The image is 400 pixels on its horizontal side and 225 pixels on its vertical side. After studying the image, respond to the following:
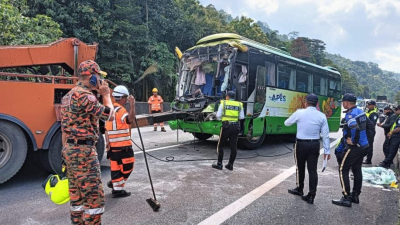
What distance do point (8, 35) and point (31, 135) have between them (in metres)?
7.55

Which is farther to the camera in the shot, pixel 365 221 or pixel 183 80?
pixel 183 80

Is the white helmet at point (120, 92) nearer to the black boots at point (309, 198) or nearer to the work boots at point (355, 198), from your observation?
the black boots at point (309, 198)

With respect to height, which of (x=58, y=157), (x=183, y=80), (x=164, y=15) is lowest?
(x=58, y=157)

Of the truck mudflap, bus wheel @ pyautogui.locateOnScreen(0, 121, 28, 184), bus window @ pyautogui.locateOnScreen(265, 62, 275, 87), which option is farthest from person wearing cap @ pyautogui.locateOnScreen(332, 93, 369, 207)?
bus wheel @ pyautogui.locateOnScreen(0, 121, 28, 184)

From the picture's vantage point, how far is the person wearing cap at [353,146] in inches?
174

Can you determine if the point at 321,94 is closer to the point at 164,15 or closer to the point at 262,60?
the point at 262,60

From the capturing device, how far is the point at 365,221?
389cm

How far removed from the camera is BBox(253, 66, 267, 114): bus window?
8.51 m

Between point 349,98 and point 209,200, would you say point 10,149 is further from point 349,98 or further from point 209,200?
point 349,98

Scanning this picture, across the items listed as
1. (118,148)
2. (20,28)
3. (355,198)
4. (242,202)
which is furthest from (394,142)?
(20,28)

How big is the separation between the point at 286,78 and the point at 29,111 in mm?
7493

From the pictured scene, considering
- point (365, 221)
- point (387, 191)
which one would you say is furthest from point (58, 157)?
point (387, 191)

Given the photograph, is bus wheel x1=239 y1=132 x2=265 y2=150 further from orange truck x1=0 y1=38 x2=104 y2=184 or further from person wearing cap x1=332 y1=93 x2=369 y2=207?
orange truck x1=0 y1=38 x2=104 y2=184

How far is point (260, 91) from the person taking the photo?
8.63 metres
